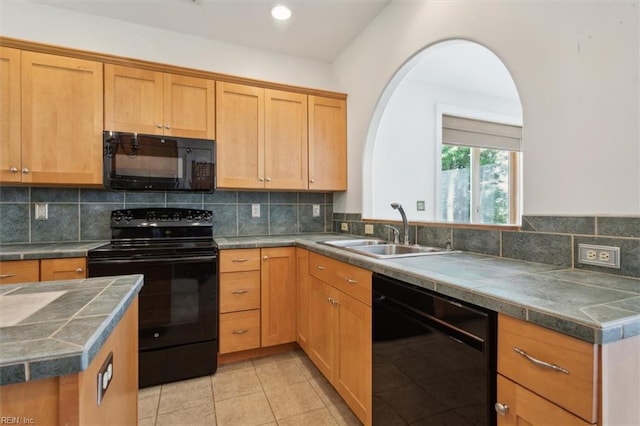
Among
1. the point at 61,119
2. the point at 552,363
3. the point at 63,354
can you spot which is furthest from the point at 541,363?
the point at 61,119

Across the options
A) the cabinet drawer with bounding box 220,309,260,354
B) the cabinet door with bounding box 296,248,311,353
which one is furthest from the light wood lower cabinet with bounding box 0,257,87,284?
the cabinet door with bounding box 296,248,311,353

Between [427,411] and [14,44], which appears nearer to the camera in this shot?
[427,411]

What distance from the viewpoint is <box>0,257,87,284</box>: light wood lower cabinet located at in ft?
5.78

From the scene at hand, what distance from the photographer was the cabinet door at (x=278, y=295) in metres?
2.38

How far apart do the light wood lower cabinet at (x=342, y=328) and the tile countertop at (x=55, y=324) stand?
1.04 metres

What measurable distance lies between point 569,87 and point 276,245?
1.95 m

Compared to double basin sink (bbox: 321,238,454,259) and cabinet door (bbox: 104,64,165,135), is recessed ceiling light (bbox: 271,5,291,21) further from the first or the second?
double basin sink (bbox: 321,238,454,259)

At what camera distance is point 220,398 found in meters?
1.90

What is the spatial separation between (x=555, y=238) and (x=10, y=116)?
10.4 ft

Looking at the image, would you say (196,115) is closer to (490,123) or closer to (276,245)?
(276,245)

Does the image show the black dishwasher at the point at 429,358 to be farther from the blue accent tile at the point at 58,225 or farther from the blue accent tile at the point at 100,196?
the blue accent tile at the point at 58,225

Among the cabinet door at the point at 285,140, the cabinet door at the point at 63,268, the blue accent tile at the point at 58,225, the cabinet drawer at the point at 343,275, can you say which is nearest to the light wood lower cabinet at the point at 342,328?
the cabinet drawer at the point at 343,275

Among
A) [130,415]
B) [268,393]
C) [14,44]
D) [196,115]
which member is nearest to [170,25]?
[196,115]

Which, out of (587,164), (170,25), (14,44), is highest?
(170,25)
